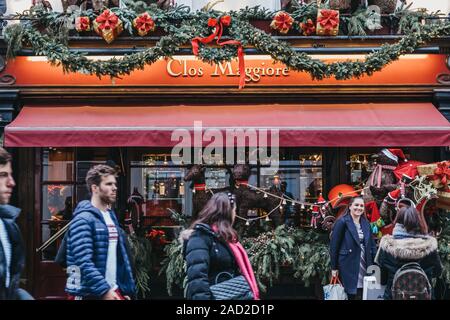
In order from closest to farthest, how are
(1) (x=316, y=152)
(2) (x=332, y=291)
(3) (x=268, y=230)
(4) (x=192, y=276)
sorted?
(4) (x=192, y=276), (2) (x=332, y=291), (3) (x=268, y=230), (1) (x=316, y=152)

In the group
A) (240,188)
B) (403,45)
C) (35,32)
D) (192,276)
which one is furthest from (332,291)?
(35,32)

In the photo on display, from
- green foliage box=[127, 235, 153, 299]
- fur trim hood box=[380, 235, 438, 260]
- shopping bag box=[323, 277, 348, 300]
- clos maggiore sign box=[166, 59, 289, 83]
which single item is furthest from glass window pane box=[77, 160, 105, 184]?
fur trim hood box=[380, 235, 438, 260]

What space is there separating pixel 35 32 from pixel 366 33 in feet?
15.5

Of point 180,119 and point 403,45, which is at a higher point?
point 403,45

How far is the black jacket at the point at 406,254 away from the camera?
6.47 metres

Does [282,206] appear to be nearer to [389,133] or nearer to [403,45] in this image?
[389,133]

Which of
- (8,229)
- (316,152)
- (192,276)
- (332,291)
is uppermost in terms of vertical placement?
(316,152)

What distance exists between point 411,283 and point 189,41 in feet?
14.5

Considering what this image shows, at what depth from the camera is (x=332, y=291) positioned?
7.38 m

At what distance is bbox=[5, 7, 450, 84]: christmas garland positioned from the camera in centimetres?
855

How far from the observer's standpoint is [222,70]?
29.9 ft

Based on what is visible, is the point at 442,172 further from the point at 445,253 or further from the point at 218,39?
the point at 218,39

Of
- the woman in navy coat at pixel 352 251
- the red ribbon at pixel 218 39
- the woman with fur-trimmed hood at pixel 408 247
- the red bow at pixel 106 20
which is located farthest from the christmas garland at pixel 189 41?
the woman with fur-trimmed hood at pixel 408 247

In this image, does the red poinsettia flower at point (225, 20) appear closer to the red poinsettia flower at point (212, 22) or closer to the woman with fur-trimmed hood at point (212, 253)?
the red poinsettia flower at point (212, 22)
